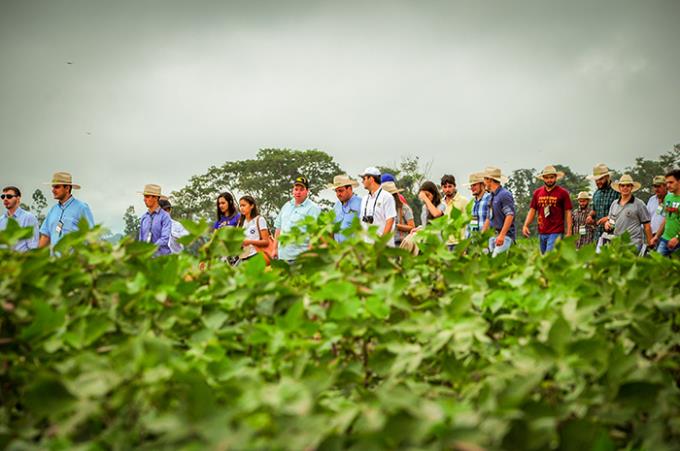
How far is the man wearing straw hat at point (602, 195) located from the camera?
29.1ft

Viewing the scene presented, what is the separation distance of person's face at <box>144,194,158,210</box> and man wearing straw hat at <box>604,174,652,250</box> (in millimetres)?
5960

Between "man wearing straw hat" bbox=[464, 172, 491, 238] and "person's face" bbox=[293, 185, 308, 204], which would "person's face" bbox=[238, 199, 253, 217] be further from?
"man wearing straw hat" bbox=[464, 172, 491, 238]

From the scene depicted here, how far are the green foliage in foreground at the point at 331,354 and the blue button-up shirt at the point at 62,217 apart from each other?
5.16m

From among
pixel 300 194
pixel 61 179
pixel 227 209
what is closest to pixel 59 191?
pixel 61 179

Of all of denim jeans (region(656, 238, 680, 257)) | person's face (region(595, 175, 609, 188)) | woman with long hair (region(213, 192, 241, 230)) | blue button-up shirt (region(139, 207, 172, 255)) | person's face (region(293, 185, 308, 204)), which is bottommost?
denim jeans (region(656, 238, 680, 257))

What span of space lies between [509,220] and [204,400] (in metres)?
6.79

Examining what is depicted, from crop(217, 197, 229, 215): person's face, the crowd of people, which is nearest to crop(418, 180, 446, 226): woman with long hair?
the crowd of people

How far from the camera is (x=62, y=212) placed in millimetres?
6637

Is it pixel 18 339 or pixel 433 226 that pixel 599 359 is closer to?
pixel 433 226

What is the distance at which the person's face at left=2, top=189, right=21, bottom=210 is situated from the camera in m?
8.06

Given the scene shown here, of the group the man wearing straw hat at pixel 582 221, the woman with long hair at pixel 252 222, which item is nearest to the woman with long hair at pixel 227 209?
the woman with long hair at pixel 252 222

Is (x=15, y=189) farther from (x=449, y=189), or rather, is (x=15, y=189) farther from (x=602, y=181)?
(x=602, y=181)

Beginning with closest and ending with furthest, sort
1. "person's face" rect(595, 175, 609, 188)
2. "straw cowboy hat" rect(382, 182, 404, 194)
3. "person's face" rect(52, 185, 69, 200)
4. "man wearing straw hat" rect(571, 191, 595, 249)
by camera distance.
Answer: "person's face" rect(52, 185, 69, 200) < "straw cowboy hat" rect(382, 182, 404, 194) < "person's face" rect(595, 175, 609, 188) < "man wearing straw hat" rect(571, 191, 595, 249)

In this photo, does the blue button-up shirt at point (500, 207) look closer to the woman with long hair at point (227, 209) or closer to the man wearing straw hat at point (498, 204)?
the man wearing straw hat at point (498, 204)
